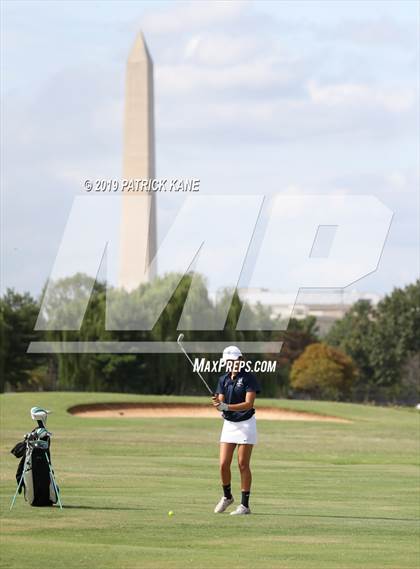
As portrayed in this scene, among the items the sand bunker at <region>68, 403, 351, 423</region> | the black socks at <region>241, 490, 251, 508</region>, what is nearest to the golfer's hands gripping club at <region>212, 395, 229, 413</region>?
the black socks at <region>241, 490, 251, 508</region>

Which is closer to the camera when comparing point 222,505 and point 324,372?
point 222,505

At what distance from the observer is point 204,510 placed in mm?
18656

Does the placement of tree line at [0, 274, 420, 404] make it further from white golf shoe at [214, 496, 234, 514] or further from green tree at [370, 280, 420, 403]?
white golf shoe at [214, 496, 234, 514]

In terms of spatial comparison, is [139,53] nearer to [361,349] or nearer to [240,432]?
[361,349]

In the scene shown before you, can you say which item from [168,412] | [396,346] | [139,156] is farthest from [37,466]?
[396,346]

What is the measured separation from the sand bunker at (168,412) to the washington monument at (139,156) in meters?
20.6

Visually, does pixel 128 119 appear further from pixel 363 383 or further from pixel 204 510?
pixel 204 510

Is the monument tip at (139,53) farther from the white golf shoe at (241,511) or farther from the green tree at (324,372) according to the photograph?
the white golf shoe at (241,511)

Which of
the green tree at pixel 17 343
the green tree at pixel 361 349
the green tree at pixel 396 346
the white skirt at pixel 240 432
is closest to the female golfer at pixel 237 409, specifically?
the white skirt at pixel 240 432

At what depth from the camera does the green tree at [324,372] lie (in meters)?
107

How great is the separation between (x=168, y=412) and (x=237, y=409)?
43926 millimetres

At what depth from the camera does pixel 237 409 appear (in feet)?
57.1

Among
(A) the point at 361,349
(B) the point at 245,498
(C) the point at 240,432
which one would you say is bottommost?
(B) the point at 245,498

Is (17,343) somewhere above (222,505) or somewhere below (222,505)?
above
